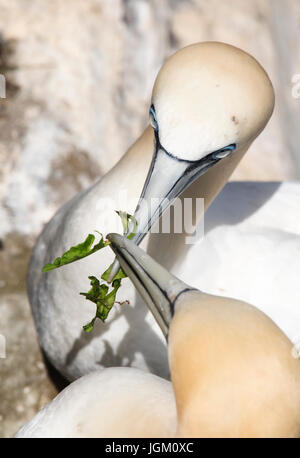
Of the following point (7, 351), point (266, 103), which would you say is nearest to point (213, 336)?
point (266, 103)

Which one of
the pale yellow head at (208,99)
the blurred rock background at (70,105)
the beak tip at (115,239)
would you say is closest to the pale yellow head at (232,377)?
the beak tip at (115,239)

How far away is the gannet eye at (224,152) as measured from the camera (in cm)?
269

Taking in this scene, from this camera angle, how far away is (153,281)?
2328 millimetres

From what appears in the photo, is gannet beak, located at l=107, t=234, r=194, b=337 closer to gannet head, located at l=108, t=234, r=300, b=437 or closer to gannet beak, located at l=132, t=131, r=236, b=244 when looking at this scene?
gannet head, located at l=108, t=234, r=300, b=437

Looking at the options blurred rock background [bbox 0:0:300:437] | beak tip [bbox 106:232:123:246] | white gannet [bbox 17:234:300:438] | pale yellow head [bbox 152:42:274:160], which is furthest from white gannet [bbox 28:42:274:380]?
white gannet [bbox 17:234:300:438]

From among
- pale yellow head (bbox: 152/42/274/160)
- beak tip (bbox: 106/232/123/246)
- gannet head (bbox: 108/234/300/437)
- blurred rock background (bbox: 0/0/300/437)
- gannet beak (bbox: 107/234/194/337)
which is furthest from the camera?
blurred rock background (bbox: 0/0/300/437)

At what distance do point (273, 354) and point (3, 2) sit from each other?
3315 mm

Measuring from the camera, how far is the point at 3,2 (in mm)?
4684

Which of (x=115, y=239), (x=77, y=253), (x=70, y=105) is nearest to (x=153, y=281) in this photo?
(x=115, y=239)

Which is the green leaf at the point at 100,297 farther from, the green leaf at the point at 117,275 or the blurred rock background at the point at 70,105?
the blurred rock background at the point at 70,105

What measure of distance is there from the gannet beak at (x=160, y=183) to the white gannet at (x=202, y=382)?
0.23 meters

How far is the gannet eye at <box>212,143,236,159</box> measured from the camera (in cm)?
269

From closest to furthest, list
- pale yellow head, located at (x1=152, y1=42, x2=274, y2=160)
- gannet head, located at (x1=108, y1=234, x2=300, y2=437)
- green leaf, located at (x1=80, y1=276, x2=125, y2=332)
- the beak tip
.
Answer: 1. gannet head, located at (x1=108, y1=234, x2=300, y2=437)
2. the beak tip
3. pale yellow head, located at (x1=152, y1=42, x2=274, y2=160)
4. green leaf, located at (x1=80, y1=276, x2=125, y2=332)

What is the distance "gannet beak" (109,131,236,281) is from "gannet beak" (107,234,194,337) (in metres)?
0.18
